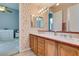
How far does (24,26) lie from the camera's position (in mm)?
4988

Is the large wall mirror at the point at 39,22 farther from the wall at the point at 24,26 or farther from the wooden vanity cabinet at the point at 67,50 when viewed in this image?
the wooden vanity cabinet at the point at 67,50

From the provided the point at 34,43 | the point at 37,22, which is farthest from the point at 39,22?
the point at 34,43

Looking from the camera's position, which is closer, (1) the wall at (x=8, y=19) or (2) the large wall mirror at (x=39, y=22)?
(2) the large wall mirror at (x=39, y=22)

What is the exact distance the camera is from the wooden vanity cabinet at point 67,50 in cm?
193

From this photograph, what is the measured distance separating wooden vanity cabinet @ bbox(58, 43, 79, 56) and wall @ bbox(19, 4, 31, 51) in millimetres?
2718

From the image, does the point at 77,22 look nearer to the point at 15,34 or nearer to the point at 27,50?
the point at 27,50

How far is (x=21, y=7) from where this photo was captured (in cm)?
492

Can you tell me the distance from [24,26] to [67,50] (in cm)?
305

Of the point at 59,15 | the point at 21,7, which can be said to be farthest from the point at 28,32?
the point at 59,15

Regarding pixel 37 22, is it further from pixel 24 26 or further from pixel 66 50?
pixel 66 50

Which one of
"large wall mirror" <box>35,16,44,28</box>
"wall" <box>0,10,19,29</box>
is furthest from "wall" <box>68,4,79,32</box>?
"wall" <box>0,10,19,29</box>

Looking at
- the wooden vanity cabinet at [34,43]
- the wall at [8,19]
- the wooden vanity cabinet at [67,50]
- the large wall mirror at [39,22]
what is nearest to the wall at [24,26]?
the wooden vanity cabinet at [34,43]

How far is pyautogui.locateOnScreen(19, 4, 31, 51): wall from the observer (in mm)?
4901

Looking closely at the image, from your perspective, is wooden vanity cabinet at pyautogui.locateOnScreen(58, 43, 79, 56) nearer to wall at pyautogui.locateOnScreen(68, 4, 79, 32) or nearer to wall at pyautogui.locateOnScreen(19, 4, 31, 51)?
wall at pyautogui.locateOnScreen(68, 4, 79, 32)
